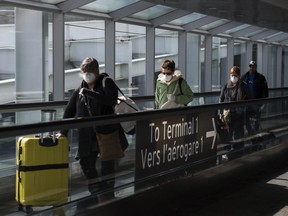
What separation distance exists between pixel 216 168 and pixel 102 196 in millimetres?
2491

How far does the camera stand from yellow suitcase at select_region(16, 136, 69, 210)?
4402 millimetres

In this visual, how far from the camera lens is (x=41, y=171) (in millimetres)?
4539

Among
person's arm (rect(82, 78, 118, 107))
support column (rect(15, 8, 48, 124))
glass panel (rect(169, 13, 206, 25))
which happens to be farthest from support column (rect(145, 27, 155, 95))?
person's arm (rect(82, 78, 118, 107))

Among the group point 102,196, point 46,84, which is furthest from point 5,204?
point 46,84

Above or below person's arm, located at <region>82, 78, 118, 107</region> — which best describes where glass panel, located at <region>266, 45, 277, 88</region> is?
above

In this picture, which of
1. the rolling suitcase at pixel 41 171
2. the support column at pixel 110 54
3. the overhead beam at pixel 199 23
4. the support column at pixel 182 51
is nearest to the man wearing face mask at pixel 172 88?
the rolling suitcase at pixel 41 171

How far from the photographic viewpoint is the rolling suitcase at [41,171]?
4398 mm

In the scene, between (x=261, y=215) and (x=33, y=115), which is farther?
(x=33, y=115)

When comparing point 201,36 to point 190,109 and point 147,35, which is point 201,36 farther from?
point 190,109

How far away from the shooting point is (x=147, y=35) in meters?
15.5

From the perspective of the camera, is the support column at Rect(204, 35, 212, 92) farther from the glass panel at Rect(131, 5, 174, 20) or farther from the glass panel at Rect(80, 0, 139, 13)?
the glass panel at Rect(80, 0, 139, 13)

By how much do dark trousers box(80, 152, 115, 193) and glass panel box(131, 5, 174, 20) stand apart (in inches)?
370

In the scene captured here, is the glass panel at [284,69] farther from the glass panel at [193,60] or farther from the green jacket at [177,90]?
the green jacket at [177,90]

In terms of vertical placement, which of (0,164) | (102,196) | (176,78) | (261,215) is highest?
(176,78)
